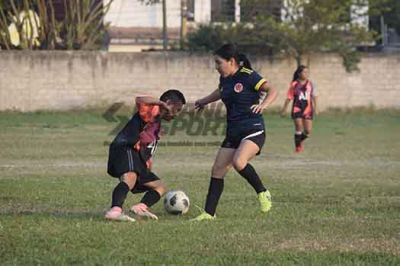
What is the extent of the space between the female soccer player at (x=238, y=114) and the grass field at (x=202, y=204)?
46cm

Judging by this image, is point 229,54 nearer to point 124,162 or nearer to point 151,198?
point 124,162

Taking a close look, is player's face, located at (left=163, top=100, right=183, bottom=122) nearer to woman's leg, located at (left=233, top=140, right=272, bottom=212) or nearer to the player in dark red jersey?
the player in dark red jersey

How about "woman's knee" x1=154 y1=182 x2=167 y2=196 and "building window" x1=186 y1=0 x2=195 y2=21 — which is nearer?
"woman's knee" x1=154 y1=182 x2=167 y2=196

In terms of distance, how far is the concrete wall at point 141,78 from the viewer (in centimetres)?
2995

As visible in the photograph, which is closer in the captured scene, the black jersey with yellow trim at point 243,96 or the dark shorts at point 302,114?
the black jersey with yellow trim at point 243,96

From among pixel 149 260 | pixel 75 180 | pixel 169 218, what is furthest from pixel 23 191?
pixel 149 260

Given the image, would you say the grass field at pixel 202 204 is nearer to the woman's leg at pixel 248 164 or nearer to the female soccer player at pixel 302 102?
the woman's leg at pixel 248 164

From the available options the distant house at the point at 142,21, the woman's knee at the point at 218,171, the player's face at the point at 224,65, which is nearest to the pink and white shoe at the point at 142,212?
the woman's knee at the point at 218,171

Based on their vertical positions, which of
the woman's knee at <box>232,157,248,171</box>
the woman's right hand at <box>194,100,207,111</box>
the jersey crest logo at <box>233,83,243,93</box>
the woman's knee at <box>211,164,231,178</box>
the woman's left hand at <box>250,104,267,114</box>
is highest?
the jersey crest logo at <box>233,83,243,93</box>

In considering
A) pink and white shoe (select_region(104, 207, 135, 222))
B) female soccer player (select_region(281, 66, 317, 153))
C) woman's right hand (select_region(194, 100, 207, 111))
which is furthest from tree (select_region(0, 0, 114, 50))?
pink and white shoe (select_region(104, 207, 135, 222))

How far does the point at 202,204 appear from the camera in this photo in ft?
34.0

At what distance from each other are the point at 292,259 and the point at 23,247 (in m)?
2.10

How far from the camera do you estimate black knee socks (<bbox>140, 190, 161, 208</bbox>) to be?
914cm

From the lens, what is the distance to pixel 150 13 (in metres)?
37.5
